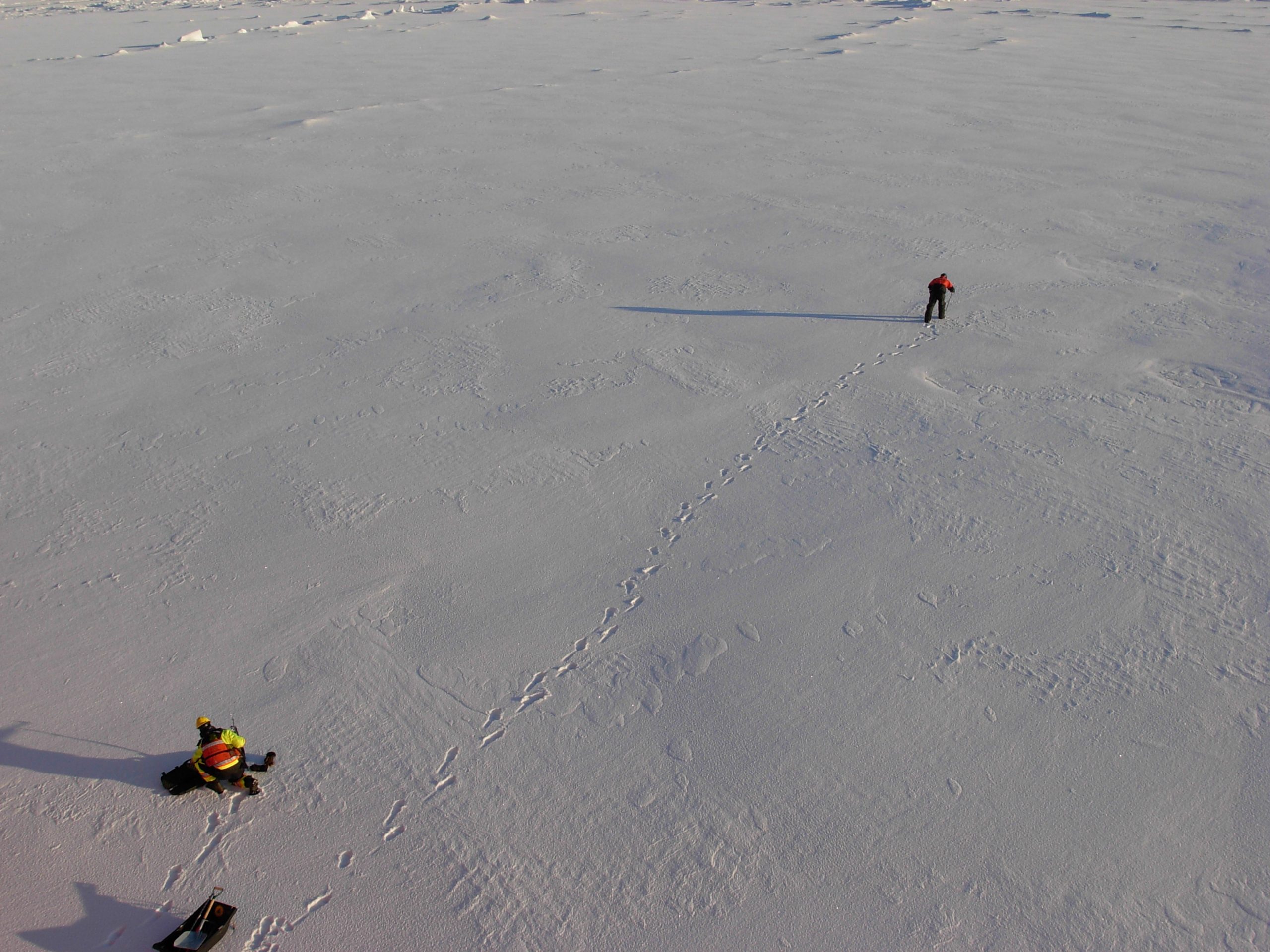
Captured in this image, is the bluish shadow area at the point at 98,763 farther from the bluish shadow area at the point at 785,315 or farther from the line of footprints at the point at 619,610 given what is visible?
the bluish shadow area at the point at 785,315

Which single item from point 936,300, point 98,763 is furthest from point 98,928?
point 936,300

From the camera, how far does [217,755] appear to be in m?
3.96

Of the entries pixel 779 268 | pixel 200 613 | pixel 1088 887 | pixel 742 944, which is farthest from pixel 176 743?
pixel 779 268

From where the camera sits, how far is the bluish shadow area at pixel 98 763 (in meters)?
4.21

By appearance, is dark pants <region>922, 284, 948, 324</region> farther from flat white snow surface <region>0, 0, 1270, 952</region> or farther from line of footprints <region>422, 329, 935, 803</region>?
line of footprints <region>422, 329, 935, 803</region>

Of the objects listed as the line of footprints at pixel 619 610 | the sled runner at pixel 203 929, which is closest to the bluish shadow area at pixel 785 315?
the line of footprints at pixel 619 610

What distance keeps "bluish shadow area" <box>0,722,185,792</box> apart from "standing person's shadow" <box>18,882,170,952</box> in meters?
0.58

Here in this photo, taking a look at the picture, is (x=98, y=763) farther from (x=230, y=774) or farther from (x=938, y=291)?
(x=938, y=291)

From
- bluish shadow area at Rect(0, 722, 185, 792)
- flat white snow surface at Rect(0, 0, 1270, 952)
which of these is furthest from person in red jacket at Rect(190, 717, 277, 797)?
bluish shadow area at Rect(0, 722, 185, 792)

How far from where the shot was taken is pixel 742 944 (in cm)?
363

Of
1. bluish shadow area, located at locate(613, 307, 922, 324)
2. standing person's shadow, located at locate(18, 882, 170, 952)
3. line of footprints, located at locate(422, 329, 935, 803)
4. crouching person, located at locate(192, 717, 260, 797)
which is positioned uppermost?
crouching person, located at locate(192, 717, 260, 797)

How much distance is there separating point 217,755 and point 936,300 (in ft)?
23.9

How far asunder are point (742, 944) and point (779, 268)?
8.03m

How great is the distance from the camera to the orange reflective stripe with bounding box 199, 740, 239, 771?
396cm
